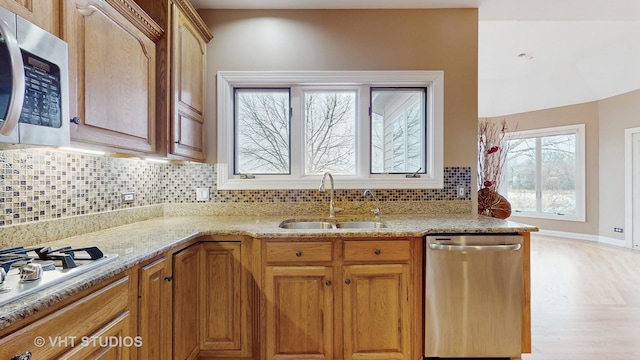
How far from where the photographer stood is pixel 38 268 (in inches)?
36.7

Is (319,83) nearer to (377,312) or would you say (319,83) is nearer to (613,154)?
(377,312)

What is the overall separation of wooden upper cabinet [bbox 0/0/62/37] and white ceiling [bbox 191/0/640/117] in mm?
1508

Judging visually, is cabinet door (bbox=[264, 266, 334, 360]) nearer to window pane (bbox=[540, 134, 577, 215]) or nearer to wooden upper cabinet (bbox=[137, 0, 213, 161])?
wooden upper cabinet (bbox=[137, 0, 213, 161])

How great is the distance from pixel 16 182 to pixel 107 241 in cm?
47

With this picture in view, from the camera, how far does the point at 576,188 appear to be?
18.2 ft

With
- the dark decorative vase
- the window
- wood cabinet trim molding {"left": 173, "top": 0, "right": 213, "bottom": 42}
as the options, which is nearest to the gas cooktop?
wood cabinet trim molding {"left": 173, "top": 0, "right": 213, "bottom": 42}

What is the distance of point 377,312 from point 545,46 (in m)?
4.38

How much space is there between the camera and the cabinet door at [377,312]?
6.02 ft

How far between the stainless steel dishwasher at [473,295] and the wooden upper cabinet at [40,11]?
85.2 inches

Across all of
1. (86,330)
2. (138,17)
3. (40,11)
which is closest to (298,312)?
(86,330)

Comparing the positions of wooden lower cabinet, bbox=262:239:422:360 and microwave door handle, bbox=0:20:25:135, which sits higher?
microwave door handle, bbox=0:20:25:135

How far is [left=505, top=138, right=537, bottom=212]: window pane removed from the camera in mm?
6055

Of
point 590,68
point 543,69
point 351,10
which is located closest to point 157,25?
point 351,10
